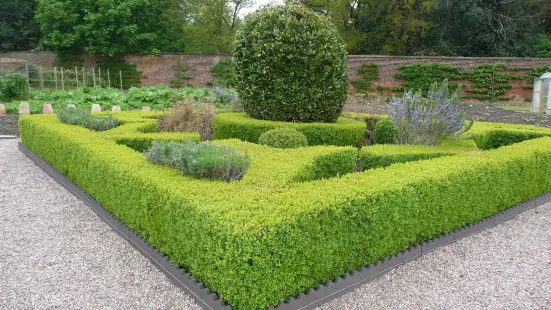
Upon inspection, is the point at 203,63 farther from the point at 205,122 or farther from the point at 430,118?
the point at 430,118

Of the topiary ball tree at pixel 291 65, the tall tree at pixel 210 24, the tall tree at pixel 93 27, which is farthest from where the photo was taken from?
the tall tree at pixel 210 24

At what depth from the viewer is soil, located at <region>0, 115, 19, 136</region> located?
11.0 metres

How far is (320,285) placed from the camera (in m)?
3.15

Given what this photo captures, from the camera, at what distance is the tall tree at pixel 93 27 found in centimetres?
2758

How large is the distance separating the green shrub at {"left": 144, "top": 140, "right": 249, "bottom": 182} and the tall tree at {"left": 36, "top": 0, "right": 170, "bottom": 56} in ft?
83.2

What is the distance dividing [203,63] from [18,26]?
1731 cm

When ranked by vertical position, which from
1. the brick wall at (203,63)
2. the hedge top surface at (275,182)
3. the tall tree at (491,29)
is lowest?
the hedge top surface at (275,182)

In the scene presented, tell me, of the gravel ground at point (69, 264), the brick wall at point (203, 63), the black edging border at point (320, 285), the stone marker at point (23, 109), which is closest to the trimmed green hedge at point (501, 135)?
the black edging border at point (320, 285)

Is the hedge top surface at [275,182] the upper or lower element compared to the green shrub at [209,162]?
lower

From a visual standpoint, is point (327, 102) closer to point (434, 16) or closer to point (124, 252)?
point (124, 252)

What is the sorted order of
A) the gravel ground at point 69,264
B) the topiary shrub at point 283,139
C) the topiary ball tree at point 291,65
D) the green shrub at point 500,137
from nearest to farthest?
the gravel ground at point 69,264 → the topiary shrub at point 283,139 → the topiary ball tree at point 291,65 → the green shrub at point 500,137

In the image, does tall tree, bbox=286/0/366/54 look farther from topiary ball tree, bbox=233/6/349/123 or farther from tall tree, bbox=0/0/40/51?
topiary ball tree, bbox=233/6/349/123

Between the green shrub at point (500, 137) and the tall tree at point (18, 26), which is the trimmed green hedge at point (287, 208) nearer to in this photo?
the green shrub at point (500, 137)

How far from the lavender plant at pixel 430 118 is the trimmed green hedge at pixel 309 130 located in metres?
0.80
